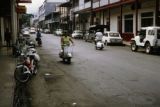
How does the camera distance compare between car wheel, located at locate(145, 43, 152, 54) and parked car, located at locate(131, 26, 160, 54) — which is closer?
parked car, located at locate(131, 26, 160, 54)

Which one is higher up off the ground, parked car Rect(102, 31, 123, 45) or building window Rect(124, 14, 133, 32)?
building window Rect(124, 14, 133, 32)

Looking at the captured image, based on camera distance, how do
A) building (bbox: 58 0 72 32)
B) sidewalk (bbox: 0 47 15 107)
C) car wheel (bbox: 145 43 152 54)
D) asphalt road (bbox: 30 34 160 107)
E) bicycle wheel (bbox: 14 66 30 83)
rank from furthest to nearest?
building (bbox: 58 0 72 32)
car wheel (bbox: 145 43 152 54)
bicycle wheel (bbox: 14 66 30 83)
sidewalk (bbox: 0 47 15 107)
asphalt road (bbox: 30 34 160 107)

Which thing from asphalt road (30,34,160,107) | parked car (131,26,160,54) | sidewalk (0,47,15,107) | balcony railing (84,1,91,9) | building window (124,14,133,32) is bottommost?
asphalt road (30,34,160,107)

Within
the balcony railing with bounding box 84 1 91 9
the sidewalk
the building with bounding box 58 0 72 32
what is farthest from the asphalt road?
the building with bounding box 58 0 72 32

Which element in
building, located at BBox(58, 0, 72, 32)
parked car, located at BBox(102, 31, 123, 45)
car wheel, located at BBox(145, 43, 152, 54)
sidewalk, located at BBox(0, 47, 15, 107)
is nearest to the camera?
sidewalk, located at BBox(0, 47, 15, 107)

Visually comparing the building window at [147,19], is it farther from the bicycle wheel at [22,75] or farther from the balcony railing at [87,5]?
the bicycle wheel at [22,75]

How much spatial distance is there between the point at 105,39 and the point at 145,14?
194 inches

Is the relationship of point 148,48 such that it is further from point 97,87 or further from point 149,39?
point 97,87

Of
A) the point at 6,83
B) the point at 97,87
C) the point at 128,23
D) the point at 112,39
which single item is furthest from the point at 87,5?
the point at 97,87

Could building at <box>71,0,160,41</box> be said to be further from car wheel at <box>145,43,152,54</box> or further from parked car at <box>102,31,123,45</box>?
car wheel at <box>145,43,152,54</box>

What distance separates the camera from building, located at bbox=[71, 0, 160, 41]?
135ft

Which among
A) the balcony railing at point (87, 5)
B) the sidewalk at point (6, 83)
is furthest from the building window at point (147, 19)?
the balcony railing at point (87, 5)

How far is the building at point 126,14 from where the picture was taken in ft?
135

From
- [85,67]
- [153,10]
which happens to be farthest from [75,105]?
[153,10]
